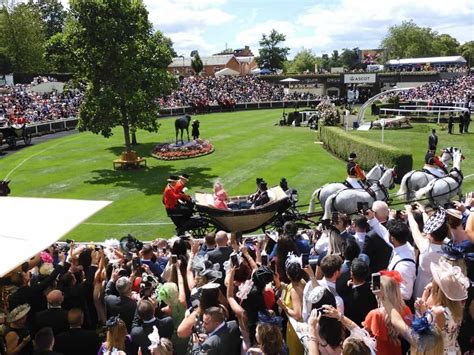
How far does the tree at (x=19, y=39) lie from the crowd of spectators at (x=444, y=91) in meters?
52.1

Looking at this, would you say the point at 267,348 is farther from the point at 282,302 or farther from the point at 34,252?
the point at 34,252

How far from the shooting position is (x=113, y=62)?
22234mm

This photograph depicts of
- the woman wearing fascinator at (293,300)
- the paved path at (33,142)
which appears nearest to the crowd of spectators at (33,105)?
the paved path at (33,142)

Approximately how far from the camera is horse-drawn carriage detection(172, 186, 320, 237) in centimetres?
1128

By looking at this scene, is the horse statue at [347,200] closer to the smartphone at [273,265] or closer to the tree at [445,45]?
the smartphone at [273,265]

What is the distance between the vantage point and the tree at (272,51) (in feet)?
368

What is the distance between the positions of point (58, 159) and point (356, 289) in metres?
24.1

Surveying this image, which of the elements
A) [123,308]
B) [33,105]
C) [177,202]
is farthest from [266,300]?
[33,105]

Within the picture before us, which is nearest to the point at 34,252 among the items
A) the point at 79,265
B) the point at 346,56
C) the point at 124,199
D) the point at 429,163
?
the point at 79,265

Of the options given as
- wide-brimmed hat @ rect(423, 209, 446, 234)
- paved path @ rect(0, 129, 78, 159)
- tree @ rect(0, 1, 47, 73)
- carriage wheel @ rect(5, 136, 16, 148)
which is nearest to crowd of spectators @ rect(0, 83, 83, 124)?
paved path @ rect(0, 129, 78, 159)

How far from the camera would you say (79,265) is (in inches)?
280

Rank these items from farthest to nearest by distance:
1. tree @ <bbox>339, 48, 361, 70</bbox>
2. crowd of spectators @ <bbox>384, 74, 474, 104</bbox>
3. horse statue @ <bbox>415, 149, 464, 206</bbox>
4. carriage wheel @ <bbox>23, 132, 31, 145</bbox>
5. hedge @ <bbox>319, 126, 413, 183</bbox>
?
tree @ <bbox>339, 48, 361, 70</bbox>
crowd of spectators @ <bbox>384, 74, 474, 104</bbox>
carriage wheel @ <bbox>23, 132, 31, 145</bbox>
hedge @ <bbox>319, 126, 413, 183</bbox>
horse statue @ <bbox>415, 149, 464, 206</bbox>

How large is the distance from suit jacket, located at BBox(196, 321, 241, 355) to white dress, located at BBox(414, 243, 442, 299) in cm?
227

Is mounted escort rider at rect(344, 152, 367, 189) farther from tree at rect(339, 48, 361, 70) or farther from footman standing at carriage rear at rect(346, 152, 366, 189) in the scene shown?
tree at rect(339, 48, 361, 70)
